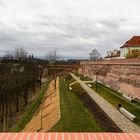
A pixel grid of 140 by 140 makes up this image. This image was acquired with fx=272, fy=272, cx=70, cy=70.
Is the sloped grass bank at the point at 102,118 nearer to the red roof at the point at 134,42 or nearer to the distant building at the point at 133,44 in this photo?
the distant building at the point at 133,44

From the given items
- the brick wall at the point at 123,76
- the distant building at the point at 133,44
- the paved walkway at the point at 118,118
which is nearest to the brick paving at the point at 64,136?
the paved walkway at the point at 118,118

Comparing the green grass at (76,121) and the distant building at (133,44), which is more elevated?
the distant building at (133,44)

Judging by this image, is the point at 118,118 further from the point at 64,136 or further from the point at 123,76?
the point at 64,136

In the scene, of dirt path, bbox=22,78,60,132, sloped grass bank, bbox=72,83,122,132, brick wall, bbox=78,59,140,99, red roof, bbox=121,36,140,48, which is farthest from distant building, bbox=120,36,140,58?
sloped grass bank, bbox=72,83,122,132

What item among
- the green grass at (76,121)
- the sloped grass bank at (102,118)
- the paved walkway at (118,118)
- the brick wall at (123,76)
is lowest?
the green grass at (76,121)

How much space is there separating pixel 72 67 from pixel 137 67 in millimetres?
53029

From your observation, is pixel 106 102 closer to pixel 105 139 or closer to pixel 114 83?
pixel 114 83

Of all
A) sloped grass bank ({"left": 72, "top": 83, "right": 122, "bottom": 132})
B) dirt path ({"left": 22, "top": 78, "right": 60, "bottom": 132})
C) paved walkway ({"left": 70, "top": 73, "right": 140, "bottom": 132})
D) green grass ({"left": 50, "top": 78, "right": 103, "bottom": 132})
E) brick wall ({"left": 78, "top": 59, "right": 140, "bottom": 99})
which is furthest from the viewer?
brick wall ({"left": 78, "top": 59, "right": 140, "bottom": 99})

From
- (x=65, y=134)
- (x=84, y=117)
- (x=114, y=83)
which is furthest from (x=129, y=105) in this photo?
(x=65, y=134)

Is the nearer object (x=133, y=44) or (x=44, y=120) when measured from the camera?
(x=44, y=120)

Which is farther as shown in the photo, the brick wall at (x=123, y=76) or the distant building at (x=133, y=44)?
the distant building at (x=133, y=44)

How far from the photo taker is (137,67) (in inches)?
969

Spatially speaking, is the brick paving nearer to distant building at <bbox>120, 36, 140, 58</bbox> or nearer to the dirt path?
the dirt path

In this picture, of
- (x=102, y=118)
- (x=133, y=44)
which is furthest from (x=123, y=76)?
(x=133, y=44)
